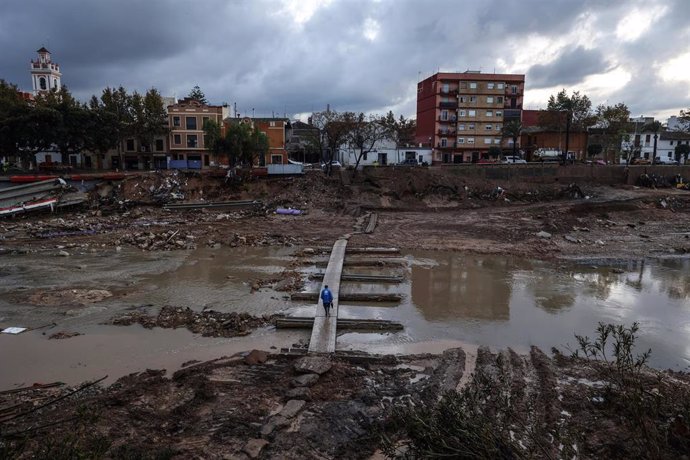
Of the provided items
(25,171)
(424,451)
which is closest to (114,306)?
(424,451)

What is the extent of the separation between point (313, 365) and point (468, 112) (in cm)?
5908

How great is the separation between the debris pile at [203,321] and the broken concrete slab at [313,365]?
3307 millimetres

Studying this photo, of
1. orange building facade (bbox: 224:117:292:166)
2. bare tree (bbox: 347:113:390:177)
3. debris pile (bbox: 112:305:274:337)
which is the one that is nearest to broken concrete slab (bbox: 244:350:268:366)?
debris pile (bbox: 112:305:274:337)

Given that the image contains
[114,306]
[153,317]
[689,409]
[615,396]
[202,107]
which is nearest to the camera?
[689,409]

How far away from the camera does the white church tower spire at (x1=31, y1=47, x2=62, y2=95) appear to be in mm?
71938

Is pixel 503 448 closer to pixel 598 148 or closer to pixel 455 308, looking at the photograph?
pixel 455 308

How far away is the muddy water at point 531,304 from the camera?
Answer: 14.0m

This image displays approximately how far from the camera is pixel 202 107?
55562mm

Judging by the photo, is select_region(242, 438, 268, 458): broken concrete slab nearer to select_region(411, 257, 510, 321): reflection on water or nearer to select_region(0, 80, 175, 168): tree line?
select_region(411, 257, 510, 321): reflection on water

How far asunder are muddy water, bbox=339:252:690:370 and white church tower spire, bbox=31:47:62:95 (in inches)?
2888

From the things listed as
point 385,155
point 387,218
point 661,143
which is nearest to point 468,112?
point 385,155

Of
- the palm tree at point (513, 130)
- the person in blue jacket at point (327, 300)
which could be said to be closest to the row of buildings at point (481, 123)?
the palm tree at point (513, 130)

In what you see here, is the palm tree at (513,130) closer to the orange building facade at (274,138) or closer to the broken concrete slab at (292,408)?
the orange building facade at (274,138)

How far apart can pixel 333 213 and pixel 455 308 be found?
A: 72.5 ft
